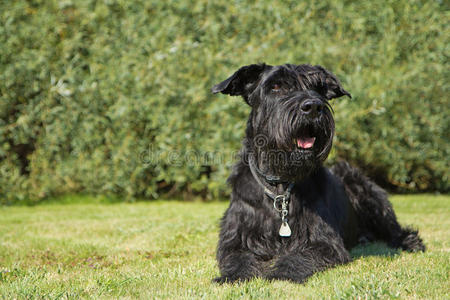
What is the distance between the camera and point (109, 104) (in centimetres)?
829

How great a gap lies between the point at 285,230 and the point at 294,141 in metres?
0.69

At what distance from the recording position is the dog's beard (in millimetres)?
3158

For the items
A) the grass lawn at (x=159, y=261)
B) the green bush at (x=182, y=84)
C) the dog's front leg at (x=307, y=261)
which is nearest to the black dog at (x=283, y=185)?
the dog's front leg at (x=307, y=261)

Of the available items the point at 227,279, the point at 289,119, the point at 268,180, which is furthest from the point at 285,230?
the point at 289,119

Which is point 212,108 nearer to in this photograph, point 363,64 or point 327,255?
point 363,64

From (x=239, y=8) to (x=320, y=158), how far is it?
5478 millimetres

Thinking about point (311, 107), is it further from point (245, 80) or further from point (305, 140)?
point (245, 80)

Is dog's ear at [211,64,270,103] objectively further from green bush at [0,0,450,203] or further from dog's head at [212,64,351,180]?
green bush at [0,0,450,203]

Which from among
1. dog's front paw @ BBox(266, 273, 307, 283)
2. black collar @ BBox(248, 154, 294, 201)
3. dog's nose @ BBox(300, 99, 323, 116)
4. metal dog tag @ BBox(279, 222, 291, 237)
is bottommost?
dog's front paw @ BBox(266, 273, 307, 283)

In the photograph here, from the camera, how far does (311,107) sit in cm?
309

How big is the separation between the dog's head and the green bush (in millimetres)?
3963

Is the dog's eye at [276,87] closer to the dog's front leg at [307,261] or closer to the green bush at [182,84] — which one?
the dog's front leg at [307,261]

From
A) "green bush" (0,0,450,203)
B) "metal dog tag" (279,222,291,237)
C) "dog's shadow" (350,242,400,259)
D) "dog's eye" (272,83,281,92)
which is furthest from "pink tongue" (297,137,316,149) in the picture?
"green bush" (0,0,450,203)

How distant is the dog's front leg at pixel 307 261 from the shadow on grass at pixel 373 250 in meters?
0.63
